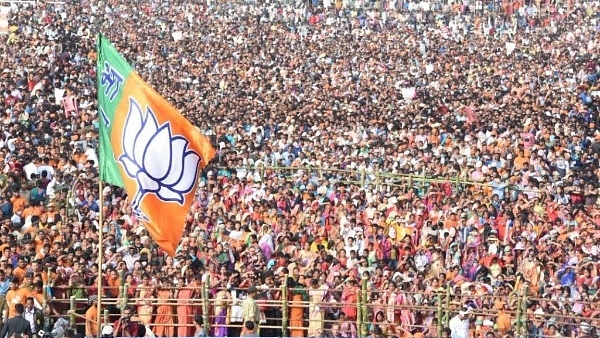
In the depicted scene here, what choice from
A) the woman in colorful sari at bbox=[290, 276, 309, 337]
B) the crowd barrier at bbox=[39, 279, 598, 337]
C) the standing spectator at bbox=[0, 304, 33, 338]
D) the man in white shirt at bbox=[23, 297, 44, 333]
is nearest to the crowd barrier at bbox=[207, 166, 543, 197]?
the crowd barrier at bbox=[39, 279, 598, 337]

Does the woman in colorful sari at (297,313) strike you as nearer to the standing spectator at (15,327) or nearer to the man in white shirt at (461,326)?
the man in white shirt at (461,326)

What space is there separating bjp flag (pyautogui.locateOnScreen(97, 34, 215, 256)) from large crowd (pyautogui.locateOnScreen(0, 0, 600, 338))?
50 cm

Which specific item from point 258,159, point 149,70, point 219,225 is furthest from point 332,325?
point 149,70

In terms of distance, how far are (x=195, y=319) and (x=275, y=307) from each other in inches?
37.5

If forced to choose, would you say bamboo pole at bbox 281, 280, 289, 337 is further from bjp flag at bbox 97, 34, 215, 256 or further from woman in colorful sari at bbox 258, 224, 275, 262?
bjp flag at bbox 97, 34, 215, 256

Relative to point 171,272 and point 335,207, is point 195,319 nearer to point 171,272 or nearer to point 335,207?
point 171,272

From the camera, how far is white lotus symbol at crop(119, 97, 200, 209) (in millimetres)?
14875

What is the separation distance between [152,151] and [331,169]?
1365cm

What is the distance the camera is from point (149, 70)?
39562 millimetres

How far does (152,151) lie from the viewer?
14898 millimetres

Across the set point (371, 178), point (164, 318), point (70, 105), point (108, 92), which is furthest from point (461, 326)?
point (70, 105)

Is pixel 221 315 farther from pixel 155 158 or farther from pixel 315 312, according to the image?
pixel 155 158

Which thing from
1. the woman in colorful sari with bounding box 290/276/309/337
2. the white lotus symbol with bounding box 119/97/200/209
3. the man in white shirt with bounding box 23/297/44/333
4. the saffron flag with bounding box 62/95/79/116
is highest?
the saffron flag with bounding box 62/95/79/116

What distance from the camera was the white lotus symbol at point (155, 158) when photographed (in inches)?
586
